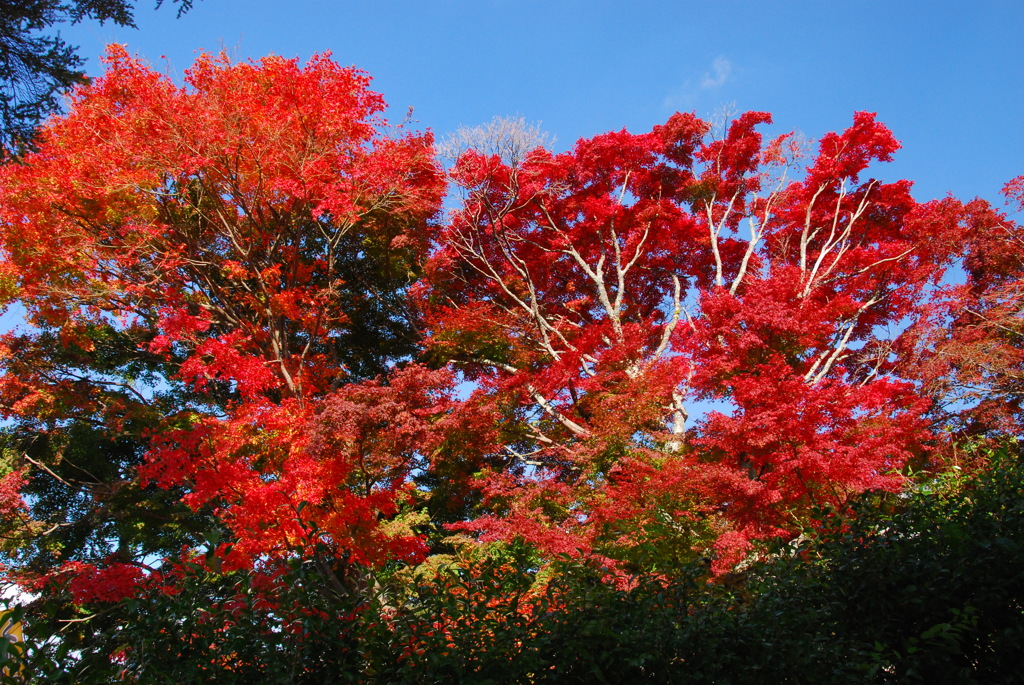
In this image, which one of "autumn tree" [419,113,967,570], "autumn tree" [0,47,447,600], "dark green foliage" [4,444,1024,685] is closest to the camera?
"dark green foliage" [4,444,1024,685]

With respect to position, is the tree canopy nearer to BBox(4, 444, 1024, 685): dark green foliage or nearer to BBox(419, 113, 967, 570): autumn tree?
BBox(419, 113, 967, 570): autumn tree

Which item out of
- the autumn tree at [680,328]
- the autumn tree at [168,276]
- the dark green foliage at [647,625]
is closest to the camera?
the dark green foliage at [647,625]

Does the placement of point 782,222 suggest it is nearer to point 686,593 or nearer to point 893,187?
point 893,187

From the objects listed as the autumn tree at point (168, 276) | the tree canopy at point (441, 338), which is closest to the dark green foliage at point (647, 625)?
the tree canopy at point (441, 338)

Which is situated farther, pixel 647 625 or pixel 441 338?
pixel 441 338

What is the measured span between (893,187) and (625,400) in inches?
362

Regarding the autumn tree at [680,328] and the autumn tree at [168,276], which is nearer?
the autumn tree at [680,328]

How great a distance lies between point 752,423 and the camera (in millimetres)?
9211

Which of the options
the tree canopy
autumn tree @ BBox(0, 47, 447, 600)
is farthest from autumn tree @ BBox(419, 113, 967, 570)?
autumn tree @ BBox(0, 47, 447, 600)

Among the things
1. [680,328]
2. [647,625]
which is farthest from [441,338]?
[647,625]

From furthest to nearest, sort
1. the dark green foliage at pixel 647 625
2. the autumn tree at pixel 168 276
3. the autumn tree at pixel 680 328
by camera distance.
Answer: the autumn tree at pixel 168 276, the autumn tree at pixel 680 328, the dark green foliage at pixel 647 625

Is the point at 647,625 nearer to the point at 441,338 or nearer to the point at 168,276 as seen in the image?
the point at 441,338

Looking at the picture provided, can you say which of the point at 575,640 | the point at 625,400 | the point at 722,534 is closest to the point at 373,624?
the point at 575,640

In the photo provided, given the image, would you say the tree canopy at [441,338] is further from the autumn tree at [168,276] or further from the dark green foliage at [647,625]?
the dark green foliage at [647,625]
